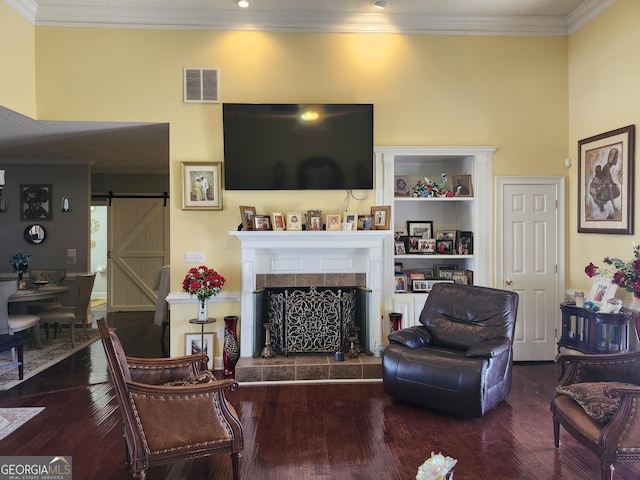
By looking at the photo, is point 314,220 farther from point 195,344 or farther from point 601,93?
point 601,93

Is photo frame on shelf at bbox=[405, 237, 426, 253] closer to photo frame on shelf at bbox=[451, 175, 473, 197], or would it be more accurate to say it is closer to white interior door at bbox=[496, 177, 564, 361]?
photo frame on shelf at bbox=[451, 175, 473, 197]

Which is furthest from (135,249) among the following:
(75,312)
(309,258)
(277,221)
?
(309,258)

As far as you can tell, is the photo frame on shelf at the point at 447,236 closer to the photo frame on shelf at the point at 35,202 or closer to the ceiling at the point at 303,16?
the ceiling at the point at 303,16

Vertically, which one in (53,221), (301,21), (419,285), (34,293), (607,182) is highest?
(301,21)

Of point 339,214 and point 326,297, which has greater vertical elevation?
point 339,214

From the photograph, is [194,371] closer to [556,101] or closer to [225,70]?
→ [225,70]

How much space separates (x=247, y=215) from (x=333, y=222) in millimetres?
898

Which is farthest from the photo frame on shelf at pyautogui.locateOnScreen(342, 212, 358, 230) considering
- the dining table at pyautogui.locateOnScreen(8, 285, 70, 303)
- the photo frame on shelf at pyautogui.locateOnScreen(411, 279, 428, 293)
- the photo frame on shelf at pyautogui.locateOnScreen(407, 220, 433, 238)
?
the dining table at pyautogui.locateOnScreen(8, 285, 70, 303)

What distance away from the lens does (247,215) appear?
434 centimetres

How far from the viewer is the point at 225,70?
14.8ft

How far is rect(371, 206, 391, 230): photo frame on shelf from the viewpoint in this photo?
4418mm

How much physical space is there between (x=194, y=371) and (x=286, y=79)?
315cm

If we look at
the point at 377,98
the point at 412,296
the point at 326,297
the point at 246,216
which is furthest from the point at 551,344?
the point at 246,216

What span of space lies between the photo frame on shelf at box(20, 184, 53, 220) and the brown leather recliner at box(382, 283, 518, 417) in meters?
6.28
